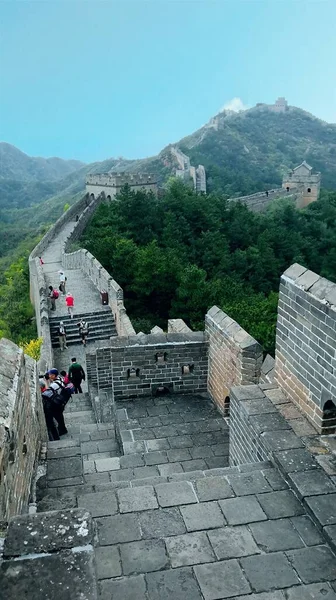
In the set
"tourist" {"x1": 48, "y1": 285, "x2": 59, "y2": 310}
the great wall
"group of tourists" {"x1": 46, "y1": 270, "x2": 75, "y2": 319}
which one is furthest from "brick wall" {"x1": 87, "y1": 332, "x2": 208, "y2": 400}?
"tourist" {"x1": 48, "y1": 285, "x2": 59, "y2": 310}

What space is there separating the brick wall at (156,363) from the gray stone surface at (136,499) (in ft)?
11.9

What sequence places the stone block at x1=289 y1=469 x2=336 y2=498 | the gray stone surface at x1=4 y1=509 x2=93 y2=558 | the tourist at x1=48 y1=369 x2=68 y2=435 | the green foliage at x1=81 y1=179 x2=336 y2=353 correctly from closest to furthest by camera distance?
the gray stone surface at x1=4 y1=509 x2=93 y2=558 < the stone block at x1=289 y1=469 x2=336 y2=498 < the tourist at x1=48 y1=369 x2=68 y2=435 < the green foliage at x1=81 y1=179 x2=336 y2=353

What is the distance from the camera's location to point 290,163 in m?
77.0

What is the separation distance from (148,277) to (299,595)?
17052 millimetres

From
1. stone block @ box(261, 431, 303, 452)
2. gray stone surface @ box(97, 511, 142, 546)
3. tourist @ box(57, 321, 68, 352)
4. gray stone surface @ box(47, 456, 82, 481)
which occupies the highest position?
stone block @ box(261, 431, 303, 452)

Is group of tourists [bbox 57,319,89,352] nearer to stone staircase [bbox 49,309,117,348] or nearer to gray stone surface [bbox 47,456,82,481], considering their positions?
stone staircase [bbox 49,309,117,348]

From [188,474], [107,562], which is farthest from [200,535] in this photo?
[188,474]

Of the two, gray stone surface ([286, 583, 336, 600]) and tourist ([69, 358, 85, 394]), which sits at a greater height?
gray stone surface ([286, 583, 336, 600])

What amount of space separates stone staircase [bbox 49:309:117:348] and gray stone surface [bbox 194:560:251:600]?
12626mm

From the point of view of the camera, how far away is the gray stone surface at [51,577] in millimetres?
2371

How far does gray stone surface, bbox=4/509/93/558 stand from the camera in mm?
2631

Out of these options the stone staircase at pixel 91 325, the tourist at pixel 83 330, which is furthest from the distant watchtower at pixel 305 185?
the tourist at pixel 83 330

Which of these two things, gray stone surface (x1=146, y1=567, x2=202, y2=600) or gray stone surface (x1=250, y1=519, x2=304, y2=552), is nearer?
gray stone surface (x1=146, y1=567, x2=202, y2=600)

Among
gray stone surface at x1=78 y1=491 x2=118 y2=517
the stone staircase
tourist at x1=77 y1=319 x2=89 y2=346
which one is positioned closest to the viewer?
gray stone surface at x1=78 y1=491 x2=118 y2=517
